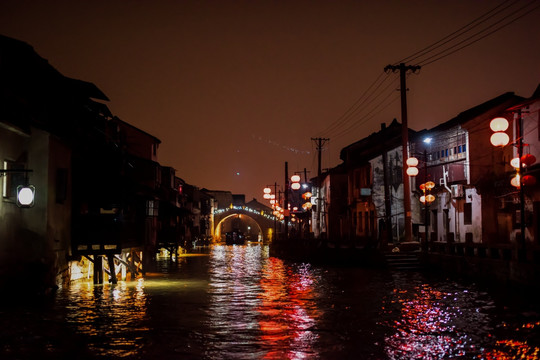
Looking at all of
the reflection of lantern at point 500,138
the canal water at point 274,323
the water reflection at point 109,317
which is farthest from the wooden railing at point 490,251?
the water reflection at point 109,317

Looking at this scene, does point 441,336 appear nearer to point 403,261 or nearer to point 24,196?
point 24,196

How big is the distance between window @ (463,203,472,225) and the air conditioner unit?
0.79m

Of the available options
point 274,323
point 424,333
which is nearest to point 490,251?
point 424,333

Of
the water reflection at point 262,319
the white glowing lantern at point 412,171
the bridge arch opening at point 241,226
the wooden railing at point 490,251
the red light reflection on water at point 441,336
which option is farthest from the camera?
the bridge arch opening at point 241,226

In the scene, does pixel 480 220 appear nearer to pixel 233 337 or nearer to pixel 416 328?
pixel 416 328

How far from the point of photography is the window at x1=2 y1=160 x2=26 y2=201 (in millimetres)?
18237

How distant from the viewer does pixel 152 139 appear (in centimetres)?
→ 5491

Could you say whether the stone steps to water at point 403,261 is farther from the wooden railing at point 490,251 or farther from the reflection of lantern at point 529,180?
the reflection of lantern at point 529,180

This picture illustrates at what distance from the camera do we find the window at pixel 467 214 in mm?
38500

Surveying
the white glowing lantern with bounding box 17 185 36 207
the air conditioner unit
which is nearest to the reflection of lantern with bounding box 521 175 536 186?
the air conditioner unit

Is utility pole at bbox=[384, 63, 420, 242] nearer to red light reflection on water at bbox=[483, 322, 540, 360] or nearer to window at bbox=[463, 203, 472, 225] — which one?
window at bbox=[463, 203, 472, 225]

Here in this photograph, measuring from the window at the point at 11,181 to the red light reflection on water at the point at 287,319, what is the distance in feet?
29.0

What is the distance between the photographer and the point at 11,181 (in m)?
18.8

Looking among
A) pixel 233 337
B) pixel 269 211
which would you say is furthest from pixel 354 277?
pixel 269 211
